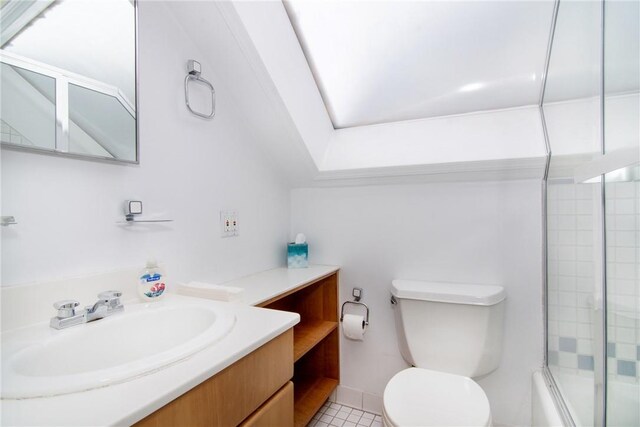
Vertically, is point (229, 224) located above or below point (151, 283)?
above

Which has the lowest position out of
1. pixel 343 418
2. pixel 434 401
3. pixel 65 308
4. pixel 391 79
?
pixel 343 418

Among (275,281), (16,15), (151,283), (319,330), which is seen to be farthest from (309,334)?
(16,15)

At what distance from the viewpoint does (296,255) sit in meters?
1.75

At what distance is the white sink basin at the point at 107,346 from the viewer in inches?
20.0

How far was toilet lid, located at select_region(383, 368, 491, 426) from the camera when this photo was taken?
106cm

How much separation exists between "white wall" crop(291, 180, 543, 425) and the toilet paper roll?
0.32ft

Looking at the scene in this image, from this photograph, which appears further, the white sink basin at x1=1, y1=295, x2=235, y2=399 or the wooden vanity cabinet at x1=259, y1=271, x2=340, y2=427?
the wooden vanity cabinet at x1=259, y1=271, x2=340, y2=427

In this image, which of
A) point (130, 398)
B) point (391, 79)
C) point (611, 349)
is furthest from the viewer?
point (391, 79)

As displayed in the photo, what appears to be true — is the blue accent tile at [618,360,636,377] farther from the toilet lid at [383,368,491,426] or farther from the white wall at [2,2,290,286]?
the white wall at [2,2,290,286]

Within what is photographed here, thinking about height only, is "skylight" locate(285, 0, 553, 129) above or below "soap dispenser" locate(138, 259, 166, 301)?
above

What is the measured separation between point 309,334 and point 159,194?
1003 mm

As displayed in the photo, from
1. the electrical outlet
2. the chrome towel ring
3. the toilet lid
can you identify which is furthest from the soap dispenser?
the toilet lid

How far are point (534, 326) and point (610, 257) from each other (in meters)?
0.62

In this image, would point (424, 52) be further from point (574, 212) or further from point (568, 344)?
point (568, 344)
